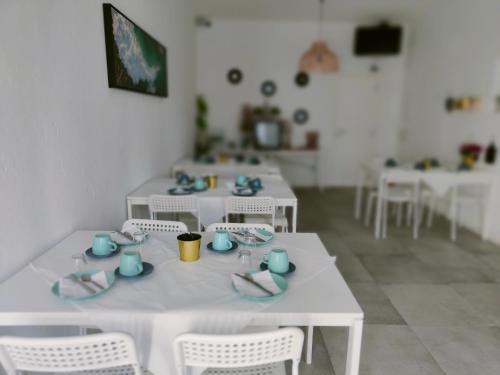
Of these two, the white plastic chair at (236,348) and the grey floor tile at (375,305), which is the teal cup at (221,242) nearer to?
the white plastic chair at (236,348)

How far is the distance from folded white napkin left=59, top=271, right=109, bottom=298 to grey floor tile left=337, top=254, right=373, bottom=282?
209 centimetres

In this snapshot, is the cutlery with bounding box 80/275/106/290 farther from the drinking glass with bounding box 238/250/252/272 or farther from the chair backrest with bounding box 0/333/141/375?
the drinking glass with bounding box 238/250/252/272

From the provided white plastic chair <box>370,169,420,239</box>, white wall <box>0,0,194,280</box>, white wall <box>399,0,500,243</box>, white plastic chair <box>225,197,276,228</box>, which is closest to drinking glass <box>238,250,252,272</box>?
white wall <box>0,0,194,280</box>

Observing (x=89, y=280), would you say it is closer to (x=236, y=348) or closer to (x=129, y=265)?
(x=129, y=265)

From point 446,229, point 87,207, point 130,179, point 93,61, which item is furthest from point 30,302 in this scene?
point 446,229

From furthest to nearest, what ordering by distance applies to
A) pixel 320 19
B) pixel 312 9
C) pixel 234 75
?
1. pixel 234 75
2. pixel 320 19
3. pixel 312 9

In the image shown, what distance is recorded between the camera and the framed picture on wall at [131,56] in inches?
90.0

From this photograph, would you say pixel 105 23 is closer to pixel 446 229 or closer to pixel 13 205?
pixel 13 205

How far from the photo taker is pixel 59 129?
176cm

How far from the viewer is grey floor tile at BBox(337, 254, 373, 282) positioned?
2939 mm

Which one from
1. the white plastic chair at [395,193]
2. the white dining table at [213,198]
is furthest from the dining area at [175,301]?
the white plastic chair at [395,193]

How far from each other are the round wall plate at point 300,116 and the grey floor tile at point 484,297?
4.07 m

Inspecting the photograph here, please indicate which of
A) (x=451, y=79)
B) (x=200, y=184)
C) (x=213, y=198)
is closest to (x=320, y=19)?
(x=451, y=79)

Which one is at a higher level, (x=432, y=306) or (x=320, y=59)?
(x=320, y=59)
